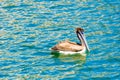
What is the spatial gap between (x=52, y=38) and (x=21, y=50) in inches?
103

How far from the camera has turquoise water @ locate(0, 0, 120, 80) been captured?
84.6 feet

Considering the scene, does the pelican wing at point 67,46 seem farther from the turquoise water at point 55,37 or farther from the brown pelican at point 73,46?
the turquoise water at point 55,37

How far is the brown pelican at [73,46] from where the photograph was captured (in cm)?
2882

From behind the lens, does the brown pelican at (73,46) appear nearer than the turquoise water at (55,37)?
No

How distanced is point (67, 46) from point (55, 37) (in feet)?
6.04

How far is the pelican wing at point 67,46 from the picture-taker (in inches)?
1133

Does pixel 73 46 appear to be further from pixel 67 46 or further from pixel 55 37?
pixel 55 37

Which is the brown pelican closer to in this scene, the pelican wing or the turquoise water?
the pelican wing

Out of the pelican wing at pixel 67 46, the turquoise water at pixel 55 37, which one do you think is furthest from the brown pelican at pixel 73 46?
the turquoise water at pixel 55 37

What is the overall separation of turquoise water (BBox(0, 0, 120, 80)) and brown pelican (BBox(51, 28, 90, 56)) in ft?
1.69

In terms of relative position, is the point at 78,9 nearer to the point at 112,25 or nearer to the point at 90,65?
the point at 112,25

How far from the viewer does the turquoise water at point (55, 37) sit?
84.6 feet

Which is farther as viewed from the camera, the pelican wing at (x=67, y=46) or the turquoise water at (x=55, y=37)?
the pelican wing at (x=67, y=46)

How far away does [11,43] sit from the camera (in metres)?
29.8
